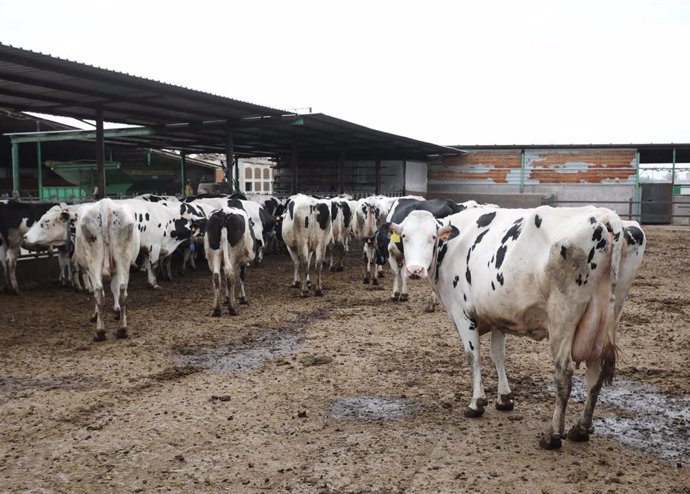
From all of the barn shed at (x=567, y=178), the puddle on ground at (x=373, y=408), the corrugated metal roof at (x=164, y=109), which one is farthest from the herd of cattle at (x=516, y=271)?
the barn shed at (x=567, y=178)

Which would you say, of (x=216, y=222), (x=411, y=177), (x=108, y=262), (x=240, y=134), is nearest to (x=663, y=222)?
(x=411, y=177)

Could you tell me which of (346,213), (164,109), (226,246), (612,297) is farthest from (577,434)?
(164,109)

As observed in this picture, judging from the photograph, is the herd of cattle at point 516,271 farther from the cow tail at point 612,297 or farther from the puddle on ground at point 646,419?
the puddle on ground at point 646,419

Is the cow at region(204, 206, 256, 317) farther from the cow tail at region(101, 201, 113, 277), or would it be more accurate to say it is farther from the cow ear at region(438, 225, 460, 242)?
the cow ear at region(438, 225, 460, 242)

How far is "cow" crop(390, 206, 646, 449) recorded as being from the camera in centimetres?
446

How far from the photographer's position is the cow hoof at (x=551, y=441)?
4617 millimetres

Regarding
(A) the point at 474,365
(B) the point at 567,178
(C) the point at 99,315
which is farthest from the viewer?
(B) the point at 567,178

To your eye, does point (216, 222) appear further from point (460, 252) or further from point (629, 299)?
point (629, 299)

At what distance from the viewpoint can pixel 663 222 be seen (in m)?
32.5

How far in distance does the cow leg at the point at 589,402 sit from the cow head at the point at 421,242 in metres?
1.63

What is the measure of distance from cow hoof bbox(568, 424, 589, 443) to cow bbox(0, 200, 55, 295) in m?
10.8

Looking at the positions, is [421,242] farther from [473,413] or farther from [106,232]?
[106,232]

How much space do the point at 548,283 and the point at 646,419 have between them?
1773 mm

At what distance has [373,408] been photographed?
5609 mm
